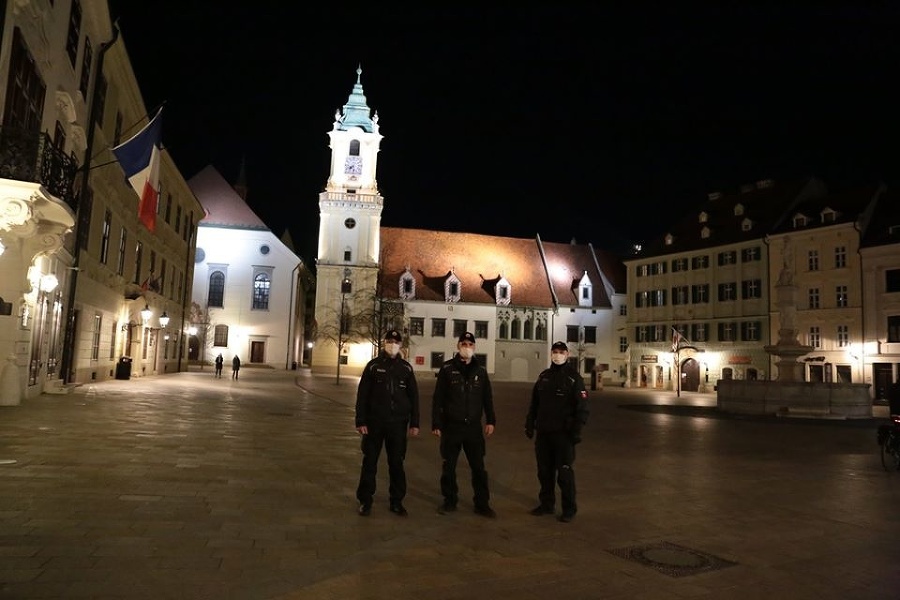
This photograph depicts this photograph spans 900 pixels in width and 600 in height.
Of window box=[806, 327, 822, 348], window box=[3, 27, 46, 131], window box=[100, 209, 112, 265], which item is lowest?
window box=[806, 327, 822, 348]

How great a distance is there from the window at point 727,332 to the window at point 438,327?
24295 mm


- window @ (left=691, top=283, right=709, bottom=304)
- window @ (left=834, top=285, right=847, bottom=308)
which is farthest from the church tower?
window @ (left=834, top=285, right=847, bottom=308)

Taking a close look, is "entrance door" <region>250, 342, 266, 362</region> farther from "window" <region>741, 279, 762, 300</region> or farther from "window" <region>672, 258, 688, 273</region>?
"window" <region>741, 279, 762, 300</region>

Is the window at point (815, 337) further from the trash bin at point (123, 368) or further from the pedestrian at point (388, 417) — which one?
the pedestrian at point (388, 417)

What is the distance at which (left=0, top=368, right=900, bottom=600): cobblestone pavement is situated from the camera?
5.32m

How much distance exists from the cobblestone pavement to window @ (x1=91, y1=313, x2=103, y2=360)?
12.3 m

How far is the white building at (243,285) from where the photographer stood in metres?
59.4

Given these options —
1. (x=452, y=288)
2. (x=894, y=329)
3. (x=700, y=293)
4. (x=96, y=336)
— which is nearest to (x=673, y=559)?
(x=96, y=336)

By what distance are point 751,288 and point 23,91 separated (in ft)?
156

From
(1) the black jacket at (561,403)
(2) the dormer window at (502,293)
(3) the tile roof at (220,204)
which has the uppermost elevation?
(3) the tile roof at (220,204)

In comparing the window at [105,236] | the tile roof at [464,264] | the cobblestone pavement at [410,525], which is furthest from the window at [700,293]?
the window at [105,236]

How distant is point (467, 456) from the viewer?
26.0 feet

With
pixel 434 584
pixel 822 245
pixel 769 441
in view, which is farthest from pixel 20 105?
pixel 822 245

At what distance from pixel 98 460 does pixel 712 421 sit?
61.9 ft
